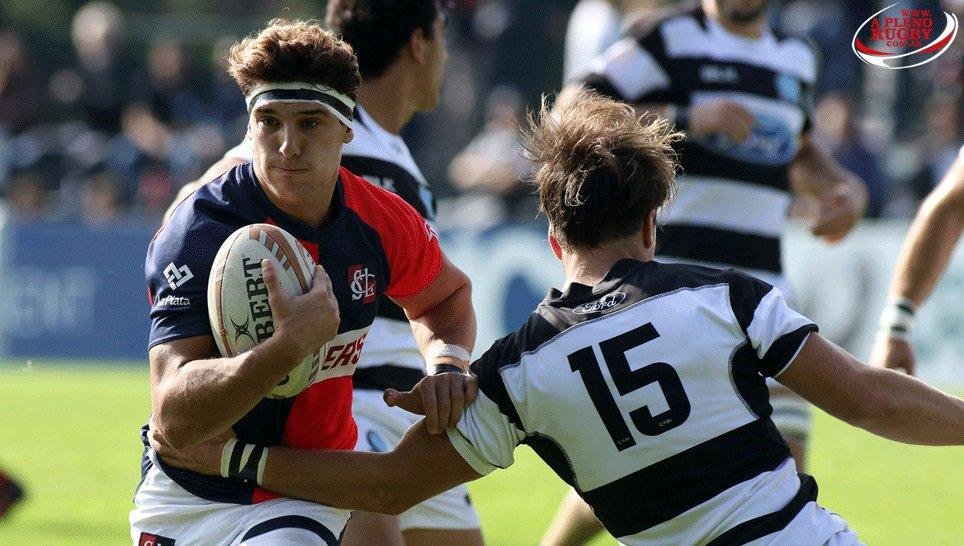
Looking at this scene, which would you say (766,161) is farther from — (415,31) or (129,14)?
(129,14)

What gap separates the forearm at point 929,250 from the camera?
5.18 metres

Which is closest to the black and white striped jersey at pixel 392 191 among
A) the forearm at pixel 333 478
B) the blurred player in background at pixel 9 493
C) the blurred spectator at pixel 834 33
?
the forearm at pixel 333 478

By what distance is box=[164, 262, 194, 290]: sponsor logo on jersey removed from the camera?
3.73 meters

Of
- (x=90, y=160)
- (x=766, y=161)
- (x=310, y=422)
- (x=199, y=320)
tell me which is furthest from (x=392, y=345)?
(x=90, y=160)

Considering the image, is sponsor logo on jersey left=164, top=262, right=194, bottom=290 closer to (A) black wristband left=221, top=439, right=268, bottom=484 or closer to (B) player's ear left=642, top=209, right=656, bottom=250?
(A) black wristband left=221, top=439, right=268, bottom=484

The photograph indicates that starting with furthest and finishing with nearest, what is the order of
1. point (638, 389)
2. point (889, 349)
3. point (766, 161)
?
point (766, 161) < point (889, 349) < point (638, 389)

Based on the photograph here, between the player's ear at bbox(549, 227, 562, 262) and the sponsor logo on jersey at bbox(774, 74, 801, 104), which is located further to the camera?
the sponsor logo on jersey at bbox(774, 74, 801, 104)

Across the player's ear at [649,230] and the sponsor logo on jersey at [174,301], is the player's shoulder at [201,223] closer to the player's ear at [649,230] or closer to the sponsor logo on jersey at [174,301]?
the sponsor logo on jersey at [174,301]

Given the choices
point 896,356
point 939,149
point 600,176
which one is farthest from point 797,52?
point 939,149

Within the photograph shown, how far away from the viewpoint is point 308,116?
12.8 feet

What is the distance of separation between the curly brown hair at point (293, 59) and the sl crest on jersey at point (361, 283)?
0.50 metres

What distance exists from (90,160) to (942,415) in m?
15.1

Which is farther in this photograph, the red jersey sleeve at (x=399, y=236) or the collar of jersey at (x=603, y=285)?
the red jersey sleeve at (x=399, y=236)

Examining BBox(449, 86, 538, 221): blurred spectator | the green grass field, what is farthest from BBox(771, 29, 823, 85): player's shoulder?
BBox(449, 86, 538, 221): blurred spectator
